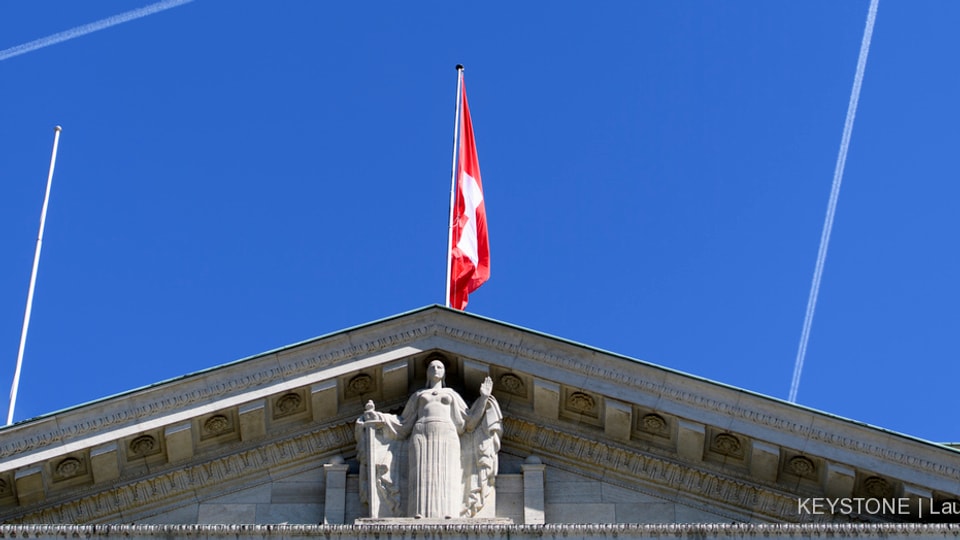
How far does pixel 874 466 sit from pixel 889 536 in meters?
2.31

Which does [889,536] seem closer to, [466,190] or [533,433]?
[533,433]

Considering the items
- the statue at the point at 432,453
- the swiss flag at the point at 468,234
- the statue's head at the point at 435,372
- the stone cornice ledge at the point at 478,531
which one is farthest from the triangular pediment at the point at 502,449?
the swiss flag at the point at 468,234

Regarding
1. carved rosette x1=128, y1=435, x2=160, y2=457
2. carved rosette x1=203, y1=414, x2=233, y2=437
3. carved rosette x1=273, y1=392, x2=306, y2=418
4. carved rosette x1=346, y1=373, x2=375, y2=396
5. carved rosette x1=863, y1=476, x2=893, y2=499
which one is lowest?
carved rosette x1=863, y1=476, x2=893, y2=499

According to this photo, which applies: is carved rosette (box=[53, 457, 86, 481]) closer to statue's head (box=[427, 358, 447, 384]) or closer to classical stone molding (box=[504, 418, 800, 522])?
statue's head (box=[427, 358, 447, 384])

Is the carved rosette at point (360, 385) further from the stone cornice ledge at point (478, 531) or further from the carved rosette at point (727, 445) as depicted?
the carved rosette at point (727, 445)

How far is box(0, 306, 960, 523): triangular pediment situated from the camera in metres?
30.0

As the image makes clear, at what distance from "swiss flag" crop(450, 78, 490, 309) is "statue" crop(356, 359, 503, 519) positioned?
20.1 ft

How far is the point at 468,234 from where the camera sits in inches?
1473

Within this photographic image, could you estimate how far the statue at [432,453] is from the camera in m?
29.4

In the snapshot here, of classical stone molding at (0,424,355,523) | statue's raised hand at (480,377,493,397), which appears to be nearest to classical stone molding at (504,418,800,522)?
statue's raised hand at (480,377,493,397)

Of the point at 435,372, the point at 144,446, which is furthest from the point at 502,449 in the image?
the point at 144,446

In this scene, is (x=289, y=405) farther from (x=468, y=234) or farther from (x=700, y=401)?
(x=468, y=234)

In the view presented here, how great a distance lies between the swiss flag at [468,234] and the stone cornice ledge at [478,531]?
9424 millimetres

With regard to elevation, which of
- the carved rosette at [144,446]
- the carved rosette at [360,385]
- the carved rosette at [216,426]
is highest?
the carved rosette at [360,385]
